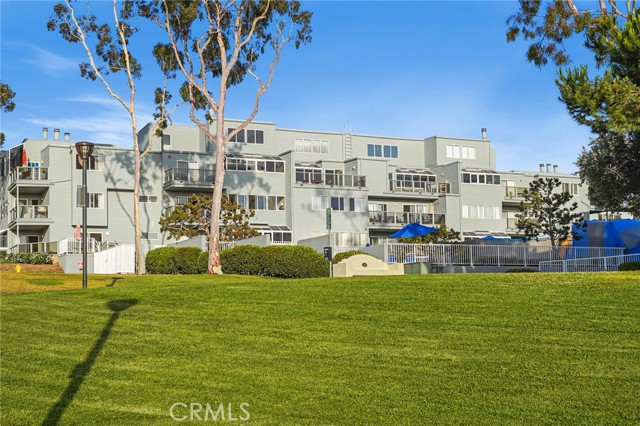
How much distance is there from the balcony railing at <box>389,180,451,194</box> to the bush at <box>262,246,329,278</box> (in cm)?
3480

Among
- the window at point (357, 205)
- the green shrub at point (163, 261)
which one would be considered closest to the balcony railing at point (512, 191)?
the window at point (357, 205)

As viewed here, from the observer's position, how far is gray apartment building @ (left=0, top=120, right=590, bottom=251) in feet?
202

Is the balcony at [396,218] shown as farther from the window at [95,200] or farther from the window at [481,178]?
the window at [95,200]

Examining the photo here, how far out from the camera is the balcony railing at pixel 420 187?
7206 centimetres

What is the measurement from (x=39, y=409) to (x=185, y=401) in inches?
68.5

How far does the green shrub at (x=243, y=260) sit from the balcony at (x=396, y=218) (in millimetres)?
29981

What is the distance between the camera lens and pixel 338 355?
12.7 meters

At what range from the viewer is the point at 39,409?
10148mm

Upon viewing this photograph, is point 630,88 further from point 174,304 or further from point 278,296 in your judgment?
point 174,304

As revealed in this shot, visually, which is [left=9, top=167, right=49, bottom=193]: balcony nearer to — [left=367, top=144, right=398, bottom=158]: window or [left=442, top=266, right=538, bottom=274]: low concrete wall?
[left=367, top=144, right=398, bottom=158]: window

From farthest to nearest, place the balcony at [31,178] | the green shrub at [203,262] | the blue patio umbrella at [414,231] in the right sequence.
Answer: the balcony at [31,178] < the blue patio umbrella at [414,231] < the green shrub at [203,262]

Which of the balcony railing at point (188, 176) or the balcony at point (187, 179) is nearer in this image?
the balcony at point (187, 179)

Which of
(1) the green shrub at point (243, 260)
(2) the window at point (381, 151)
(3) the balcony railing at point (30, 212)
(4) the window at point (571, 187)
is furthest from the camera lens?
(4) the window at point (571, 187)

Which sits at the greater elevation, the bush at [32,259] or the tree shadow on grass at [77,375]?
the bush at [32,259]
